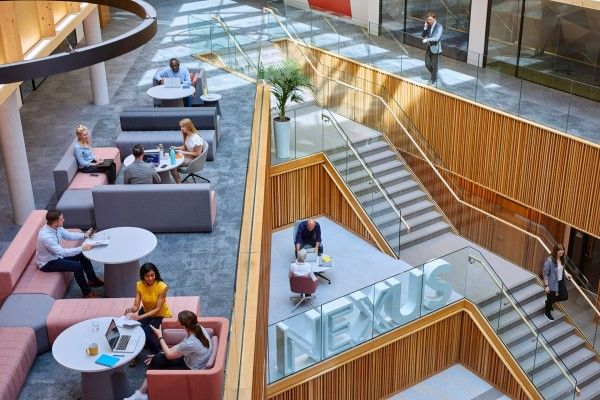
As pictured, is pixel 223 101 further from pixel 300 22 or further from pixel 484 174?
pixel 484 174

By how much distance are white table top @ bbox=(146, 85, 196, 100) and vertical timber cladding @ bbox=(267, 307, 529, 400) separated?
17.9ft

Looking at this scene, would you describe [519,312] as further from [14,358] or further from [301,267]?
[14,358]

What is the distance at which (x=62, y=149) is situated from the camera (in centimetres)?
1470

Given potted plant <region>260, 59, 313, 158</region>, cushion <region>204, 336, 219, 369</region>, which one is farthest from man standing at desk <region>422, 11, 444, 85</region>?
cushion <region>204, 336, 219, 369</region>

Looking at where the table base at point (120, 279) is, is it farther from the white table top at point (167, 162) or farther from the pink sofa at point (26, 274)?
the white table top at point (167, 162)

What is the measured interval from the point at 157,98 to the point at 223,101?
1936 millimetres

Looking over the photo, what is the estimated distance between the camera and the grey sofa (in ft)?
43.1

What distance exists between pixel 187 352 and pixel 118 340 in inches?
29.2

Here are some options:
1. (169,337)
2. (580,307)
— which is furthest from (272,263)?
(169,337)

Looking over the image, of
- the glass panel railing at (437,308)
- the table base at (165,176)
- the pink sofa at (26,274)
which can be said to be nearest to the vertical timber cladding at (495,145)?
the glass panel railing at (437,308)

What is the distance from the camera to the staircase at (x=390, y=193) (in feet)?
50.9

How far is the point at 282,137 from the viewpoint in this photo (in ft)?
51.1

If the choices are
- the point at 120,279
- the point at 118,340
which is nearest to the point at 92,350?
the point at 118,340

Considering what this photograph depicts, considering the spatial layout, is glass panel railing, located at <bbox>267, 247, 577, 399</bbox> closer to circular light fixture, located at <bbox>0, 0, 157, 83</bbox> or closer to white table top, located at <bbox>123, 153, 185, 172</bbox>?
white table top, located at <bbox>123, 153, 185, 172</bbox>
